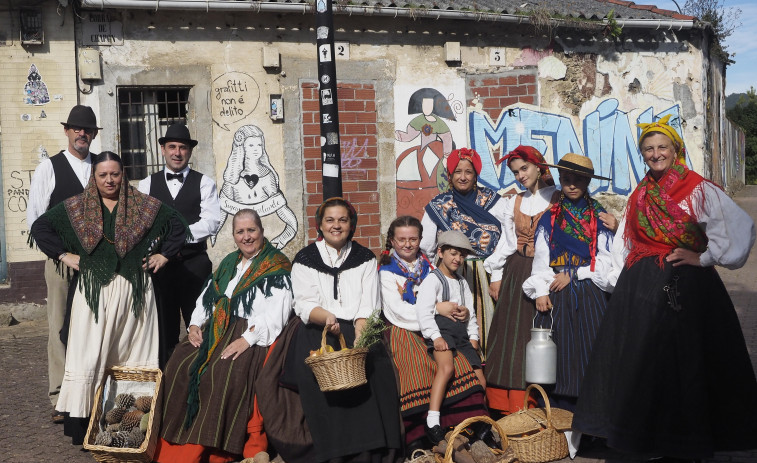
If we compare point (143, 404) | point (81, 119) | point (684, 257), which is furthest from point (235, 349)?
point (684, 257)

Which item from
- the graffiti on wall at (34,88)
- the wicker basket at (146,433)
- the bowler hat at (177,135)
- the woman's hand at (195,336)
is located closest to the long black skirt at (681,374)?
the woman's hand at (195,336)

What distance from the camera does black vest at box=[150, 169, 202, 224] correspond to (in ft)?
22.0

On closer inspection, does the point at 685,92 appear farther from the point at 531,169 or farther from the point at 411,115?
the point at 531,169

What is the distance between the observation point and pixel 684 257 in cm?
489

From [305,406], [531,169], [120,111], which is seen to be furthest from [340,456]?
[120,111]

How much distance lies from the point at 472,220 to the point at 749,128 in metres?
30.4

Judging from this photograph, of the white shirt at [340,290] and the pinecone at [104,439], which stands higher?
the white shirt at [340,290]

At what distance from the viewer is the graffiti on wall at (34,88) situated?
414 inches

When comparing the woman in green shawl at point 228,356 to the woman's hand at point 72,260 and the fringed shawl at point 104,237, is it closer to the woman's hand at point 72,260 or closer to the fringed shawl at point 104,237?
the fringed shawl at point 104,237

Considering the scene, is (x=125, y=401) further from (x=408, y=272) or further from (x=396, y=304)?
(x=408, y=272)

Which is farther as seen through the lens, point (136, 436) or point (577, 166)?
point (577, 166)

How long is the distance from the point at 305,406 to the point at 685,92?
29.9 feet

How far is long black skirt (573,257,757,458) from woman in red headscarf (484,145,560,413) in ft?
3.90

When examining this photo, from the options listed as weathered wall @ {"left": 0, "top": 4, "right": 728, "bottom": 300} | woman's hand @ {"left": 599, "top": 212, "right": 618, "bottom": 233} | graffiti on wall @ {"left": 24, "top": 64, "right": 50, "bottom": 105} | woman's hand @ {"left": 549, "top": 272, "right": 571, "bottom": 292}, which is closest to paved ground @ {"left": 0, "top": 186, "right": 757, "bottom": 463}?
woman's hand @ {"left": 549, "top": 272, "right": 571, "bottom": 292}
